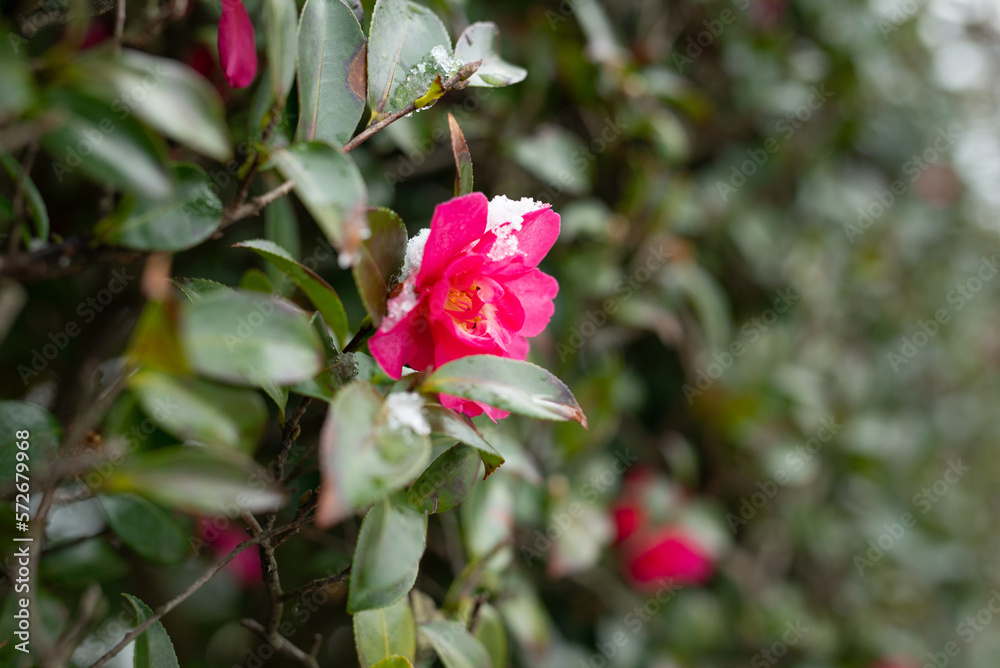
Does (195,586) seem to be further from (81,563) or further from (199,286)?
(81,563)

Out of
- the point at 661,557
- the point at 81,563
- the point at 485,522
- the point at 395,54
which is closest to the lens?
the point at 395,54

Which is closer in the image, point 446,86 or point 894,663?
point 446,86

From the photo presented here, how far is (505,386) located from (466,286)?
9 cm

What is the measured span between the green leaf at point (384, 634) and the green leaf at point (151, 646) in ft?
0.41

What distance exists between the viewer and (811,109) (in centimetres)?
170

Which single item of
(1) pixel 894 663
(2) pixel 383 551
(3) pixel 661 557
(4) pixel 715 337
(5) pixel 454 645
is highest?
(2) pixel 383 551

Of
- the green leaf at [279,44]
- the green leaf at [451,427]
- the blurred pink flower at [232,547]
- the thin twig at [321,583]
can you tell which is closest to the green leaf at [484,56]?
the green leaf at [279,44]

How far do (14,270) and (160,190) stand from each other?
118mm

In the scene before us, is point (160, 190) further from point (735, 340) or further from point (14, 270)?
point (735, 340)

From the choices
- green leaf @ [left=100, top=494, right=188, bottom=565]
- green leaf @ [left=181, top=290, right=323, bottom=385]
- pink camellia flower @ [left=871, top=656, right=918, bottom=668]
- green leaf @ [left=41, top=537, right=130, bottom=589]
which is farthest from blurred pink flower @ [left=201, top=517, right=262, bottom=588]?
pink camellia flower @ [left=871, top=656, right=918, bottom=668]

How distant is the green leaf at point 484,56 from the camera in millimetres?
539

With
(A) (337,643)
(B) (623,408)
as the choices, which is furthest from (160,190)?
(B) (623,408)

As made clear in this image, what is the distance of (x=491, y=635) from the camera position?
2.32 ft

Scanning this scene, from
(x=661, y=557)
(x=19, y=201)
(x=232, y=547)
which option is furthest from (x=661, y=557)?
(x=19, y=201)
